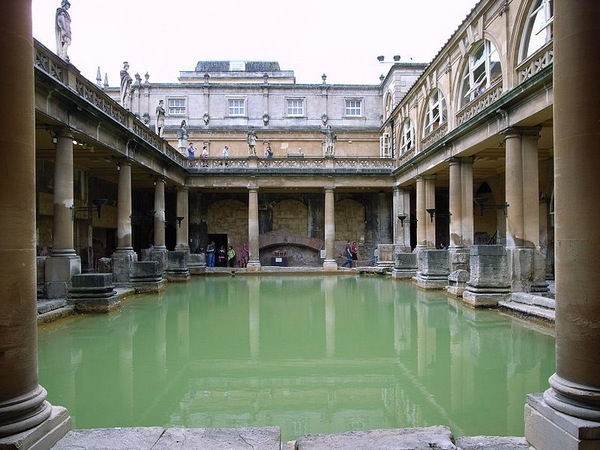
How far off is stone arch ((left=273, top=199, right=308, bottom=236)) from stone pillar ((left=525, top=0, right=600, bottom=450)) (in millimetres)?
27561

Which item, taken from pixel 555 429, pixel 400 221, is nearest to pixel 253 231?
pixel 400 221

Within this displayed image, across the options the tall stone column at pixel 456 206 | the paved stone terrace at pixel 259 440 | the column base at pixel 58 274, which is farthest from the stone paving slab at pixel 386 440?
the tall stone column at pixel 456 206

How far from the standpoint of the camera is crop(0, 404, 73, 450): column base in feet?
9.95

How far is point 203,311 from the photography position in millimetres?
11945

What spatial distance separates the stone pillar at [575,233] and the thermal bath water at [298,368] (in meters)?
1.18

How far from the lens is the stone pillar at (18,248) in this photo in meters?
3.27

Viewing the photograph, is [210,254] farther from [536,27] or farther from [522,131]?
[536,27]

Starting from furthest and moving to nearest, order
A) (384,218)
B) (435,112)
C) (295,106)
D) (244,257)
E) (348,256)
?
(295,106)
(384,218)
(244,257)
(348,256)
(435,112)

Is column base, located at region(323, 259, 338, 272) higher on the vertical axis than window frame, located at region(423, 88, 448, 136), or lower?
lower

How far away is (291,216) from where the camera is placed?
102 ft

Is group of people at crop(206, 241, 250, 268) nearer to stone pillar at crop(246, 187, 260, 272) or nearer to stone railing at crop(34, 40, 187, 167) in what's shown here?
stone pillar at crop(246, 187, 260, 272)

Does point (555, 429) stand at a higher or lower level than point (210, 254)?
lower

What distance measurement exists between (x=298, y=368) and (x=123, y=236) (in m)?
12.0

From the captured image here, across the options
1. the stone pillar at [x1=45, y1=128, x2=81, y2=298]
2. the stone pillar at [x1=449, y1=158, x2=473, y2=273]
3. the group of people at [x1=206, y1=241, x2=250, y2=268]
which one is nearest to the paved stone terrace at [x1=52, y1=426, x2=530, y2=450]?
the stone pillar at [x1=45, y1=128, x2=81, y2=298]
